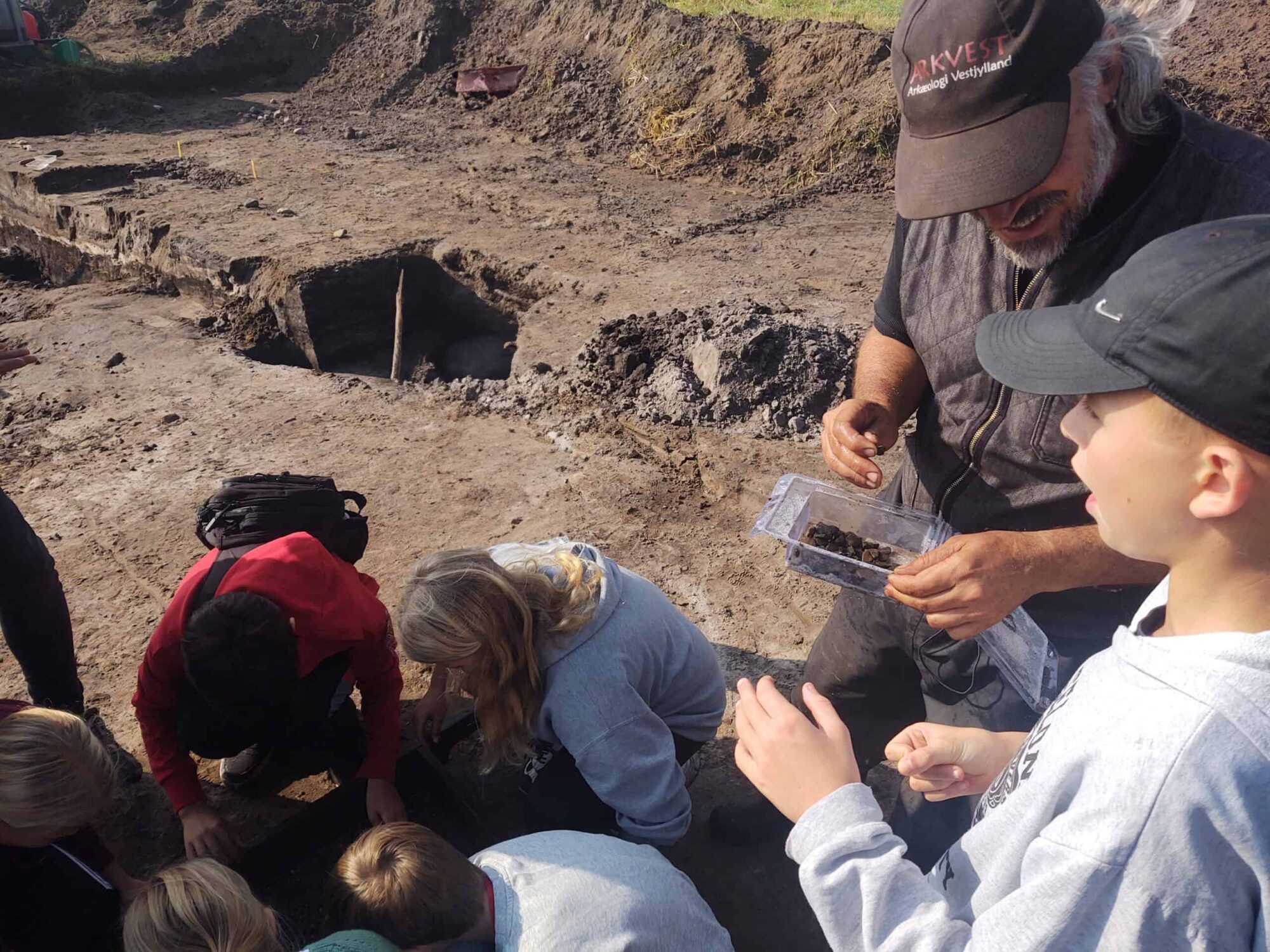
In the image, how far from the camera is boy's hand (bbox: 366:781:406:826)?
112 inches

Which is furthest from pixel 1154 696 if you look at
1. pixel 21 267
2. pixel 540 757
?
pixel 21 267

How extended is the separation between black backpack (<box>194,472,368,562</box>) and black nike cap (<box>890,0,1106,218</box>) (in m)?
2.20

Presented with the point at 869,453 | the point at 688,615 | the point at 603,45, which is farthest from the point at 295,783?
the point at 603,45

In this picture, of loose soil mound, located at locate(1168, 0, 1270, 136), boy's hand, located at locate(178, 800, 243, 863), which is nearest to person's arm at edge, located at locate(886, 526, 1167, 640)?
boy's hand, located at locate(178, 800, 243, 863)

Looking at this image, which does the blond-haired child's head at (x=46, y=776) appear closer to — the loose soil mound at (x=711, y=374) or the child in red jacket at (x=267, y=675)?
the child in red jacket at (x=267, y=675)

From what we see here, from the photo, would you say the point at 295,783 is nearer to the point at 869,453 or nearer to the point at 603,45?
the point at 869,453

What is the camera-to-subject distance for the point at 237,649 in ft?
8.05

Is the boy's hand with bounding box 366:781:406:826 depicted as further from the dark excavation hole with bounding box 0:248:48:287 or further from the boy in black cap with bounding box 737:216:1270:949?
the dark excavation hole with bounding box 0:248:48:287

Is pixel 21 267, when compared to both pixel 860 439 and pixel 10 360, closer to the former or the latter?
pixel 10 360

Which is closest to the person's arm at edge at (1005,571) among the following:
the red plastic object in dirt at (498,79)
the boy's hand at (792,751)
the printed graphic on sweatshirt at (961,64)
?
the boy's hand at (792,751)

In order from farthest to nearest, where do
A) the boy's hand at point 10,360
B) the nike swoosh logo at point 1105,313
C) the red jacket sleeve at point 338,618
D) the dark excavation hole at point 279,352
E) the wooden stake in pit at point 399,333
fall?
the dark excavation hole at point 279,352
the wooden stake in pit at point 399,333
the boy's hand at point 10,360
the red jacket sleeve at point 338,618
the nike swoosh logo at point 1105,313

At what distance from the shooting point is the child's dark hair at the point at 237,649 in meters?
2.45

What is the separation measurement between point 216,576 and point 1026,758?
2.32m

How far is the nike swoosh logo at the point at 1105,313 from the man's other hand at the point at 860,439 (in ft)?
3.90
